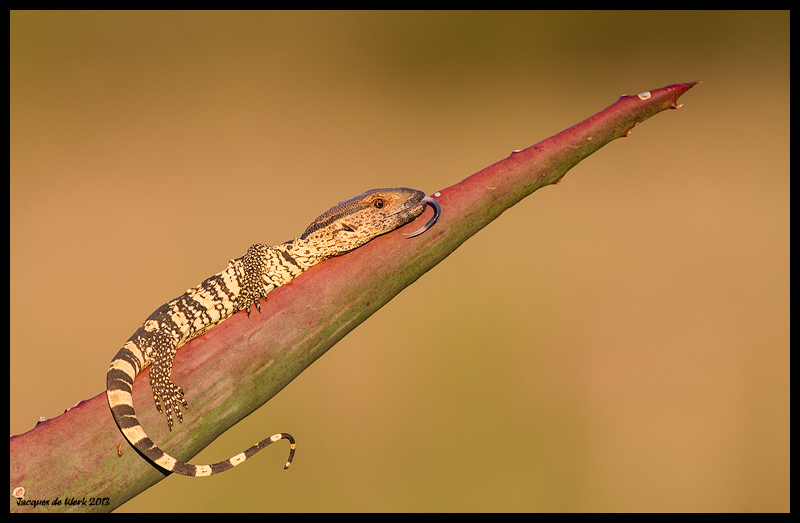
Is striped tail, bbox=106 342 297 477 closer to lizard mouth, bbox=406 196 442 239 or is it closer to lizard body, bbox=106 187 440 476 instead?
lizard body, bbox=106 187 440 476

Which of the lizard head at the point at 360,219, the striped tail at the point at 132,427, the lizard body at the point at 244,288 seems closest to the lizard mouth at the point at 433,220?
the lizard body at the point at 244,288

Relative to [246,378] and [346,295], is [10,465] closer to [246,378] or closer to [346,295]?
[246,378]

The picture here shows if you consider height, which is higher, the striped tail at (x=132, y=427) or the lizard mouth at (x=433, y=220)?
the lizard mouth at (x=433, y=220)

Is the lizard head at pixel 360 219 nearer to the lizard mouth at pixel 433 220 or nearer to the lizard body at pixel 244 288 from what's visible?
the lizard body at pixel 244 288

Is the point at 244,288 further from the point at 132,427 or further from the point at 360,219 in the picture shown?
the point at 132,427

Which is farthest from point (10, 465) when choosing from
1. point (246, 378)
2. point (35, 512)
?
point (246, 378)

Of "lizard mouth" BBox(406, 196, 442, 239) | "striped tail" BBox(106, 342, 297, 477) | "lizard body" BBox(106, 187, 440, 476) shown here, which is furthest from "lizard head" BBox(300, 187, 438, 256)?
"striped tail" BBox(106, 342, 297, 477)

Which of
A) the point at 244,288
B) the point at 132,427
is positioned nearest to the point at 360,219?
the point at 244,288
